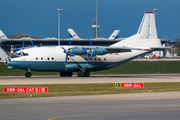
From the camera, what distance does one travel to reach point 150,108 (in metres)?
17.2

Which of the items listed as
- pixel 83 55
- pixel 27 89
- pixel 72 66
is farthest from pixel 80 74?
pixel 27 89

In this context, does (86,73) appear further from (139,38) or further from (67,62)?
(139,38)

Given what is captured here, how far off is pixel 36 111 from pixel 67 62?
29.9m

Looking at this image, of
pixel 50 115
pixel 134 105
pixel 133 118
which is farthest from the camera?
pixel 134 105

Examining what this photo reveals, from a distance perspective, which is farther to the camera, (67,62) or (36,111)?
(67,62)

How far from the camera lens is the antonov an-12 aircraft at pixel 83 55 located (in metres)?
44.1

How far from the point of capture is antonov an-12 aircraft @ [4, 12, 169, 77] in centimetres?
4412

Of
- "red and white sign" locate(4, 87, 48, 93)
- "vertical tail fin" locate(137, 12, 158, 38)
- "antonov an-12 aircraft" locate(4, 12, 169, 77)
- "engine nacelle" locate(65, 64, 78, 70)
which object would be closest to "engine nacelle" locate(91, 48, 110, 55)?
"antonov an-12 aircraft" locate(4, 12, 169, 77)

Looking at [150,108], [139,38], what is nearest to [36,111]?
[150,108]

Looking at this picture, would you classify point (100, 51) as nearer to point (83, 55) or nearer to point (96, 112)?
point (83, 55)

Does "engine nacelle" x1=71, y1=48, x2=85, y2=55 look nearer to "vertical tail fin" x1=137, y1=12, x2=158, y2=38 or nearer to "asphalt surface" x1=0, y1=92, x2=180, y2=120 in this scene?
"vertical tail fin" x1=137, y1=12, x2=158, y2=38

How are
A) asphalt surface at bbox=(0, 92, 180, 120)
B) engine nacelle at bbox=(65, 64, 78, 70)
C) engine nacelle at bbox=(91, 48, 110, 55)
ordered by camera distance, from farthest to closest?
engine nacelle at bbox=(91, 48, 110, 55)
engine nacelle at bbox=(65, 64, 78, 70)
asphalt surface at bbox=(0, 92, 180, 120)

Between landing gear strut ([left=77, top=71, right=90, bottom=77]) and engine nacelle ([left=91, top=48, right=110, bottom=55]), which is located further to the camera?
landing gear strut ([left=77, top=71, right=90, bottom=77])

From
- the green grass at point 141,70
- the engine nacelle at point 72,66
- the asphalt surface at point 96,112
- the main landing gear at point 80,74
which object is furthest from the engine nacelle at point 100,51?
the asphalt surface at point 96,112
